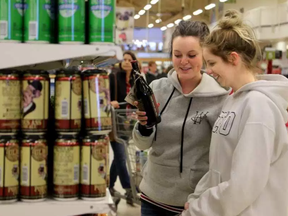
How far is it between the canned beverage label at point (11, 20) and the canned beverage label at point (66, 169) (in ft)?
1.35

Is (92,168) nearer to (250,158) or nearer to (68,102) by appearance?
(68,102)

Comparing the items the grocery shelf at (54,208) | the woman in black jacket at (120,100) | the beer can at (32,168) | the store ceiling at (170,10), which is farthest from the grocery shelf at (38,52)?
the store ceiling at (170,10)

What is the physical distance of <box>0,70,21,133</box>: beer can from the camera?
1.60 metres

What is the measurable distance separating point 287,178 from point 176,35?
98 cm

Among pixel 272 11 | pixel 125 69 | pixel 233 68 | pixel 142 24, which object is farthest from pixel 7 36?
pixel 142 24

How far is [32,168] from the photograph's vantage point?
161 centimetres

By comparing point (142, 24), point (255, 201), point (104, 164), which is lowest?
point (255, 201)

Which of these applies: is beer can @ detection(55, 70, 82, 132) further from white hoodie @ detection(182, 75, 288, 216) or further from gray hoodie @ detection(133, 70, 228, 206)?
gray hoodie @ detection(133, 70, 228, 206)

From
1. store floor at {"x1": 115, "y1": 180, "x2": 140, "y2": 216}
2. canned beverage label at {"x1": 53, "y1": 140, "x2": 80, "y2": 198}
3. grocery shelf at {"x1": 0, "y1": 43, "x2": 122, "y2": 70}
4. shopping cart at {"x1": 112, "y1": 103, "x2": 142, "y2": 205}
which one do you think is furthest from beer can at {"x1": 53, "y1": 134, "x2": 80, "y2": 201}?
store floor at {"x1": 115, "y1": 180, "x2": 140, "y2": 216}

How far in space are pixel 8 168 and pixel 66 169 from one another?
21 centimetres

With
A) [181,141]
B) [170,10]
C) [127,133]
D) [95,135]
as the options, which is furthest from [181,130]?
[170,10]

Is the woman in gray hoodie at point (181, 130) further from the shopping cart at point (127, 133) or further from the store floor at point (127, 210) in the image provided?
the store floor at point (127, 210)

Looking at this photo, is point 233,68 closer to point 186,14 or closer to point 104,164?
point 104,164

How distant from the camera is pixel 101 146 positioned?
5.39 ft
